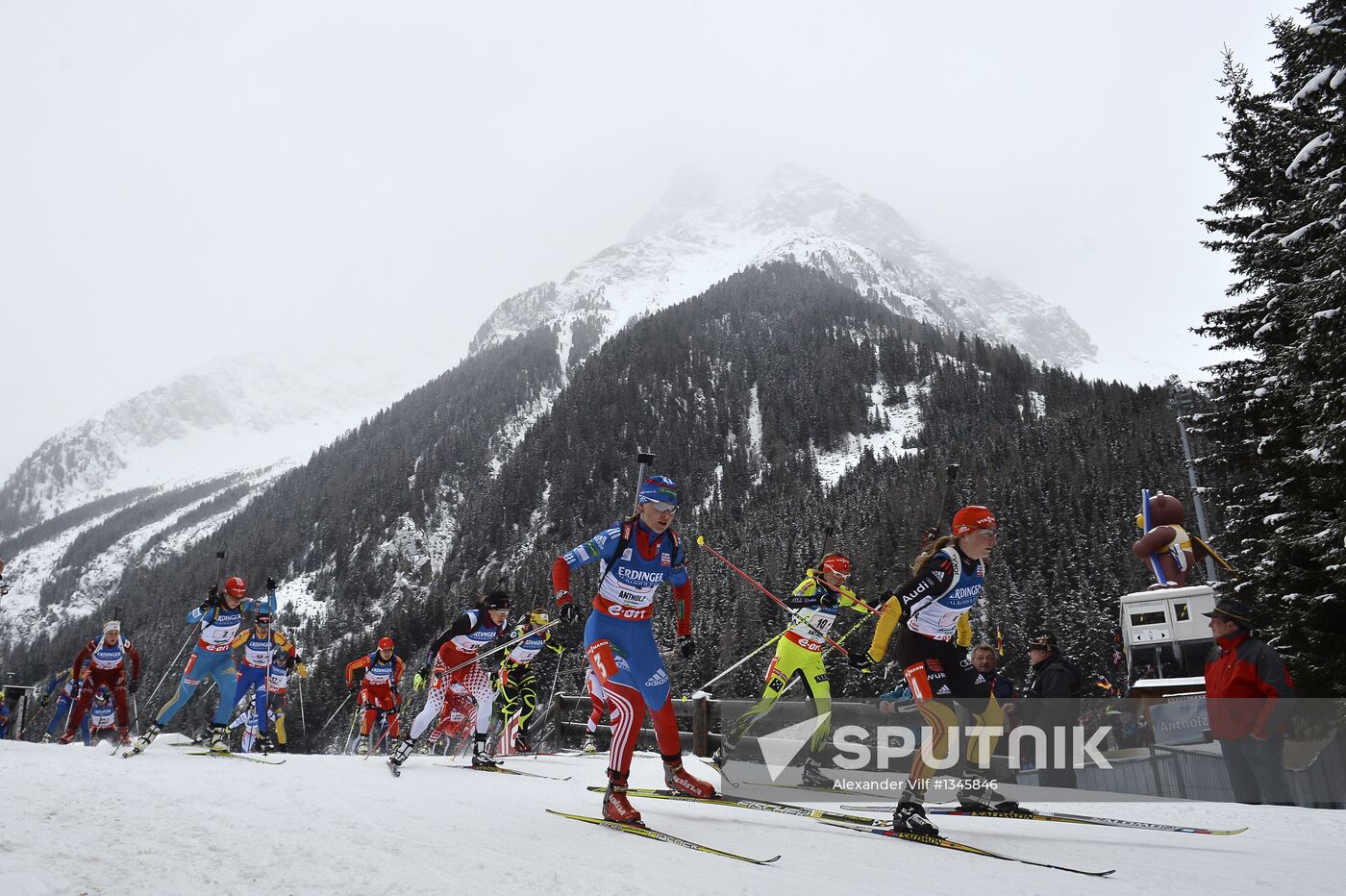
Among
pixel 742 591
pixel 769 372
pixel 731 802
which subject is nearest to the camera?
pixel 731 802

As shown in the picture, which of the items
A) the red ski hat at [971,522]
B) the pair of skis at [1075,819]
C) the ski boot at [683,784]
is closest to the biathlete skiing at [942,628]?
the red ski hat at [971,522]

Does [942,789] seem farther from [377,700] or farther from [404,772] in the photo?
[377,700]

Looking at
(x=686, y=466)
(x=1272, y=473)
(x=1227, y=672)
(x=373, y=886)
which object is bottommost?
(x=373, y=886)

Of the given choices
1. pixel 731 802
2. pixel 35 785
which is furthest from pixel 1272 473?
pixel 35 785

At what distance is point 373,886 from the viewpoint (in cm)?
319

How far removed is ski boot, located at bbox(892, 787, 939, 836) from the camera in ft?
15.0

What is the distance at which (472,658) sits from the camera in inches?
408

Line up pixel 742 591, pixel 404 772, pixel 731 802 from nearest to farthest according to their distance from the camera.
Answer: pixel 731 802 → pixel 404 772 → pixel 742 591

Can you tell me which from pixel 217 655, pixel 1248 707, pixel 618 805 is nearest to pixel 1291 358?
pixel 1248 707

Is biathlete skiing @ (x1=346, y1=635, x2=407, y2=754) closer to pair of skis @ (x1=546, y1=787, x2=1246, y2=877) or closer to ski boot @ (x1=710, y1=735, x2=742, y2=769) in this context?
ski boot @ (x1=710, y1=735, x2=742, y2=769)

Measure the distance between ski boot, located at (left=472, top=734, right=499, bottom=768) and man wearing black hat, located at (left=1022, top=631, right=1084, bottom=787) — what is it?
6.22m

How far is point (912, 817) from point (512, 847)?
97.1 inches

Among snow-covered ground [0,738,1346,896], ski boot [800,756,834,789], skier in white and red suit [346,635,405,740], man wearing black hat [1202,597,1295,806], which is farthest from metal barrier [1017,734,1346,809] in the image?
skier in white and red suit [346,635,405,740]

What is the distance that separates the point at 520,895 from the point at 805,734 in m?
4.87
